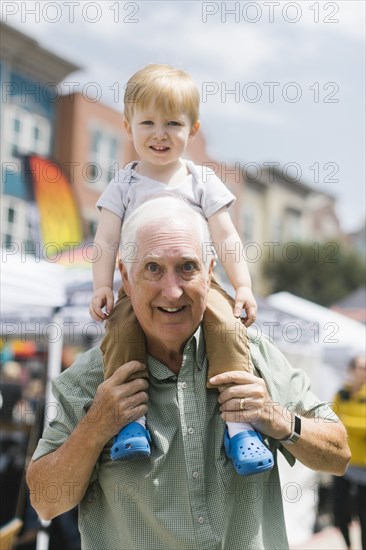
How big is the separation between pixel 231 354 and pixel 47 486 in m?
0.64

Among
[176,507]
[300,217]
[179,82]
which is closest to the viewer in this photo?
[176,507]

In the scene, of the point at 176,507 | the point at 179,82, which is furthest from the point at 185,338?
the point at 179,82

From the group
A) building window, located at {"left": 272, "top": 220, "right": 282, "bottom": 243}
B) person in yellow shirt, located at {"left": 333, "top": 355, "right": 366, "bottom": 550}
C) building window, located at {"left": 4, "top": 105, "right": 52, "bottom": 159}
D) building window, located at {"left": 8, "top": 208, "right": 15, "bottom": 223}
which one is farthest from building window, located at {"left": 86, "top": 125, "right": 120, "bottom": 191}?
person in yellow shirt, located at {"left": 333, "top": 355, "right": 366, "bottom": 550}

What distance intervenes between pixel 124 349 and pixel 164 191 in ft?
1.79

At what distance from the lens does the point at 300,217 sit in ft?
143

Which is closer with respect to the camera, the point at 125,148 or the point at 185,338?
the point at 185,338

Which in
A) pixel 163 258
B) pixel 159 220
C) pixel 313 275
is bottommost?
pixel 163 258

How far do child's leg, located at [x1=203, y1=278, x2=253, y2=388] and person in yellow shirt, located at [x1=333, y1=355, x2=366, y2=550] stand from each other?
11.5 ft

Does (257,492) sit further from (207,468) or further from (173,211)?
(173,211)

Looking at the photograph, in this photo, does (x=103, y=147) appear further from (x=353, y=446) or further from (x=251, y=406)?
(x=251, y=406)

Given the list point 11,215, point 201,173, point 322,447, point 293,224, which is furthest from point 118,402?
point 293,224

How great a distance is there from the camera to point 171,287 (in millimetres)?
1853

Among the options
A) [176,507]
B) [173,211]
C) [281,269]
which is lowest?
[176,507]

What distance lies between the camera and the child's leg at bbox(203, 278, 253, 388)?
1969 millimetres
